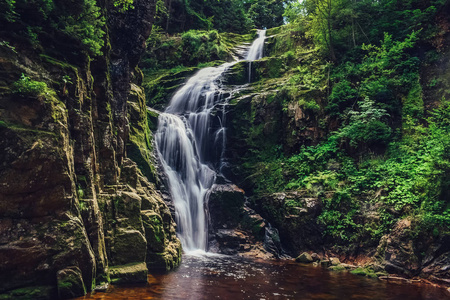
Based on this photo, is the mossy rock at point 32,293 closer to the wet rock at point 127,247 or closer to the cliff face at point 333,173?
the wet rock at point 127,247

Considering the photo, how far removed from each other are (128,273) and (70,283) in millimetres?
1961

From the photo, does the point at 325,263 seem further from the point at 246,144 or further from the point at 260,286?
the point at 246,144

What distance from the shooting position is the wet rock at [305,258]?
13039mm

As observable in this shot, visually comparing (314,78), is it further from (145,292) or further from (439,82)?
(145,292)

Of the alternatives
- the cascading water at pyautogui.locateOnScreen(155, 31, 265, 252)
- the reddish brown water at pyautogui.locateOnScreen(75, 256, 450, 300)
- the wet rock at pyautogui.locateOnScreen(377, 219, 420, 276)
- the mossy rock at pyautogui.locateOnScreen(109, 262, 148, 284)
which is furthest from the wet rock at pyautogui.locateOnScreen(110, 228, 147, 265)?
the wet rock at pyautogui.locateOnScreen(377, 219, 420, 276)

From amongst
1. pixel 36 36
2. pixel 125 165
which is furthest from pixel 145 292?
pixel 36 36

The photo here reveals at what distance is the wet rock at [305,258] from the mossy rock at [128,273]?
288 inches

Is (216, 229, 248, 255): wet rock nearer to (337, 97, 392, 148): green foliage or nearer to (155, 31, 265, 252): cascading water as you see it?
(155, 31, 265, 252): cascading water

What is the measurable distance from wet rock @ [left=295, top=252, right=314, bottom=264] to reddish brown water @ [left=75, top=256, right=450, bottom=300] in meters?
1.43

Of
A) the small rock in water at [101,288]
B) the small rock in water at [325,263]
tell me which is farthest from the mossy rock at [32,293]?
the small rock in water at [325,263]

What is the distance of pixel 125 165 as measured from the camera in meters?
11.7

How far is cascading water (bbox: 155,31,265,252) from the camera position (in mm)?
15273

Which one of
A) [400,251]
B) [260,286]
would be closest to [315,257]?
[400,251]

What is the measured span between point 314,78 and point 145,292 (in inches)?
614
